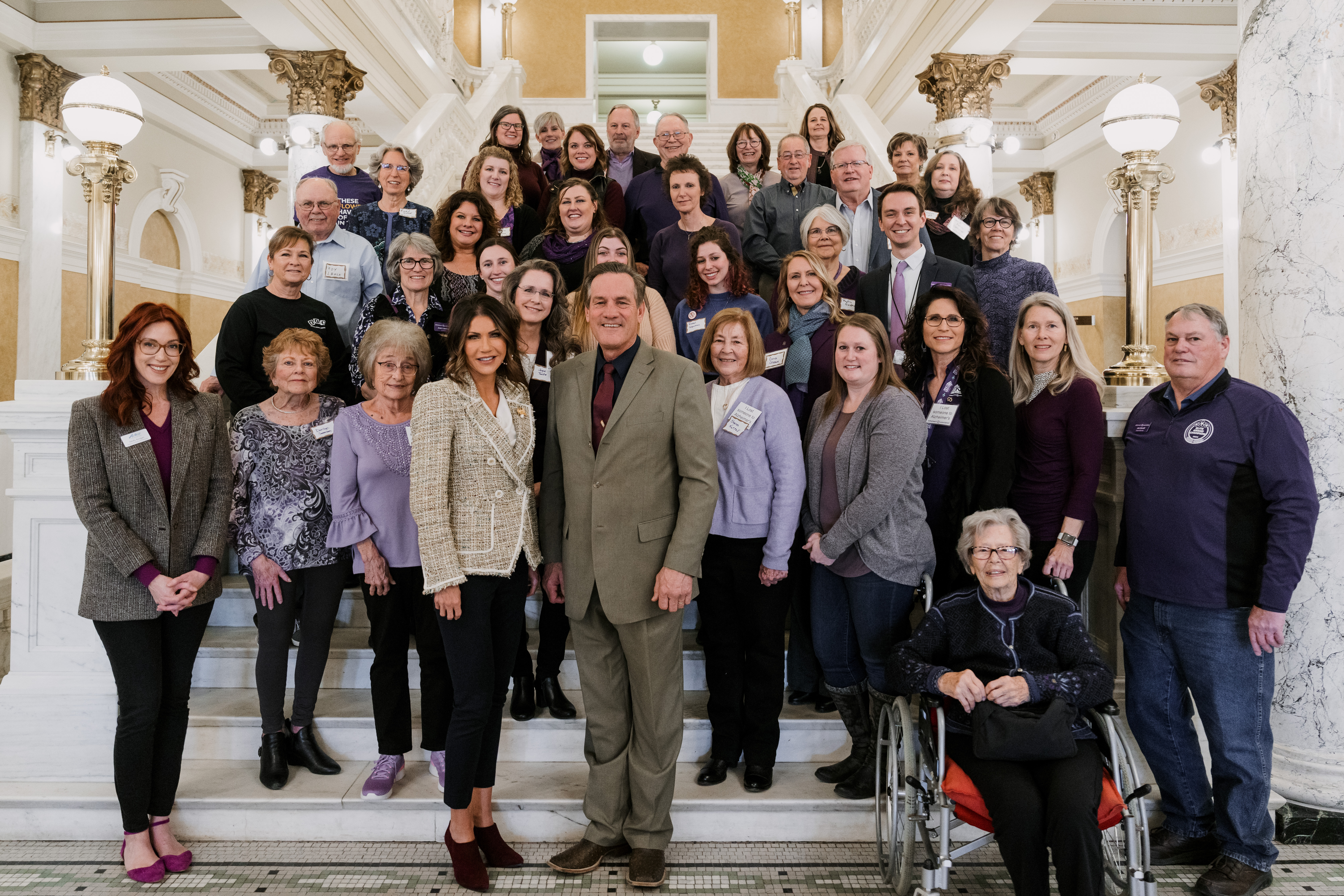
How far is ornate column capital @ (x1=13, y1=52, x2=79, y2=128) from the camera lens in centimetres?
859

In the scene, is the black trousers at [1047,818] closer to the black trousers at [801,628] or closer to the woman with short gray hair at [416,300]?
the black trousers at [801,628]

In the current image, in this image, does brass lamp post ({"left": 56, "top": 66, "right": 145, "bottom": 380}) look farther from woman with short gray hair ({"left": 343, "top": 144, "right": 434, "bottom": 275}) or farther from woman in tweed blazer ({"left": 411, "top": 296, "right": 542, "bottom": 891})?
woman in tweed blazer ({"left": 411, "top": 296, "right": 542, "bottom": 891})

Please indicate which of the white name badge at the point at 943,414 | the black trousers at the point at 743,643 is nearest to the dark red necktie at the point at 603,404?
the black trousers at the point at 743,643

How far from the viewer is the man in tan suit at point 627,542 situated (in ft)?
8.29

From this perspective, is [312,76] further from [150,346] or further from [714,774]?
[714,774]

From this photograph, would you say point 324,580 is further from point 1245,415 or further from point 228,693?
point 1245,415

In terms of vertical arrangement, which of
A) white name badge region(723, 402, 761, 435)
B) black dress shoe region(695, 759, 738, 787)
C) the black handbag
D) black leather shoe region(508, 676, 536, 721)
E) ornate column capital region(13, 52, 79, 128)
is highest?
ornate column capital region(13, 52, 79, 128)

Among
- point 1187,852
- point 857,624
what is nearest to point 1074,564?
point 857,624

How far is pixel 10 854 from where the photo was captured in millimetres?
2877

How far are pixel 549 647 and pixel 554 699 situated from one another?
21cm

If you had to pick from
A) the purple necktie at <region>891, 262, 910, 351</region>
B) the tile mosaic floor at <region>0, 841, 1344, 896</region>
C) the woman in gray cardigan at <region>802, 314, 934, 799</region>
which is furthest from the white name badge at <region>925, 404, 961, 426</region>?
the tile mosaic floor at <region>0, 841, 1344, 896</region>

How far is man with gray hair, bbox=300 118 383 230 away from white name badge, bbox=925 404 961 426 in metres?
3.23

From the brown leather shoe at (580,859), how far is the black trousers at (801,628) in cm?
99

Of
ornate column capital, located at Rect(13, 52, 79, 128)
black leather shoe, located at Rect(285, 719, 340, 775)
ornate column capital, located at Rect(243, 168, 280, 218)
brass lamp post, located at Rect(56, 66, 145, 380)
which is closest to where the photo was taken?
black leather shoe, located at Rect(285, 719, 340, 775)
